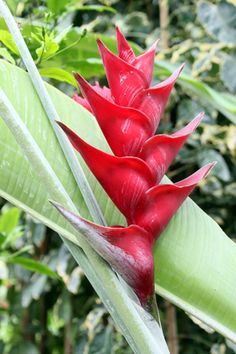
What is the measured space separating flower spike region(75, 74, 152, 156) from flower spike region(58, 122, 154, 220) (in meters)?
0.02

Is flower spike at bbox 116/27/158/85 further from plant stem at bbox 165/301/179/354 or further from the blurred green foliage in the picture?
plant stem at bbox 165/301/179/354

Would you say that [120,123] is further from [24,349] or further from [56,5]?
[24,349]

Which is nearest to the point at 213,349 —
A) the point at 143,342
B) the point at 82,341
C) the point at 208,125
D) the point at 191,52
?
the point at 82,341

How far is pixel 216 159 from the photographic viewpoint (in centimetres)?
121

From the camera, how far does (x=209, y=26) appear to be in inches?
47.3

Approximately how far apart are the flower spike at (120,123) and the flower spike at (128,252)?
64mm

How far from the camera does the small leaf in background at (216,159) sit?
3.84 ft

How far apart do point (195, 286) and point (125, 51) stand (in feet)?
0.65

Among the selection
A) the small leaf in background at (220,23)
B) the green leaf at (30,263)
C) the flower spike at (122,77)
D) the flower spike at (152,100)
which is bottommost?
the green leaf at (30,263)

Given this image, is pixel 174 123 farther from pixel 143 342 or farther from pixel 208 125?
pixel 143 342

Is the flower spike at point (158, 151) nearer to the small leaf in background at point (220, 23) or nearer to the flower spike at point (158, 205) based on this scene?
the flower spike at point (158, 205)

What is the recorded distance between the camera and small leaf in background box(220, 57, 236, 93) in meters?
1.13

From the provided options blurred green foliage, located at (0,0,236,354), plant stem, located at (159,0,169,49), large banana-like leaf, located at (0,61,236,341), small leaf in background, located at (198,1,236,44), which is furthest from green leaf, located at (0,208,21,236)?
plant stem, located at (159,0,169,49)

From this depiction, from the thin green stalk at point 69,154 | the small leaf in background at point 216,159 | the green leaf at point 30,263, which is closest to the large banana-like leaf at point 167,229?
the thin green stalk at point 69,154
